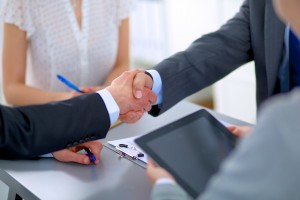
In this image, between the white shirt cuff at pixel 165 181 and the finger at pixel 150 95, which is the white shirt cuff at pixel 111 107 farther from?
the white shirt cuff at pixel 165 181

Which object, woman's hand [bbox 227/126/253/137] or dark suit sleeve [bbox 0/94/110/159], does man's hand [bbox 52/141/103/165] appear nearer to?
dark suit sleeve [bbox 0/94/110/159]

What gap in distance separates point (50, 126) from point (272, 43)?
0.78 metres

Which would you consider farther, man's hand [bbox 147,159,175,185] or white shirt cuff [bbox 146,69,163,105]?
white shirt cuff [bbox 146,69,163,105]

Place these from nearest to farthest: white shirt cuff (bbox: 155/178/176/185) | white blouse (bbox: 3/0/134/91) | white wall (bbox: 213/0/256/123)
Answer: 1. white shirt cuff (bbox: 155/178/176/185)
2. white blouse (bbox: 3/0/134/91)
3. white wall (bbox: 213/0/256/123)

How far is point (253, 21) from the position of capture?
1488 millimetres

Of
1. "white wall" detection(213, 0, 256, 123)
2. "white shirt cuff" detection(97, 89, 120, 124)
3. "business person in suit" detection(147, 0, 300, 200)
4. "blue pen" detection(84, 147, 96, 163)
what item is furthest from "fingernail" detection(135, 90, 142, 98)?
"white wall" detection(213, 0, 256, 123)

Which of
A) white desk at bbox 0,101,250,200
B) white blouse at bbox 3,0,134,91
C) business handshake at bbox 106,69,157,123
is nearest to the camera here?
white desk at bbox 0,101,250,200

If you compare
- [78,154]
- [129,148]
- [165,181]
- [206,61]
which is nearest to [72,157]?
[78,154]

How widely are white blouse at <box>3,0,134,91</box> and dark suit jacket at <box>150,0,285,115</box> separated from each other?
0.42 meters

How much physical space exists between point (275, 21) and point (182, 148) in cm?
72

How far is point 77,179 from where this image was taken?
1054mm

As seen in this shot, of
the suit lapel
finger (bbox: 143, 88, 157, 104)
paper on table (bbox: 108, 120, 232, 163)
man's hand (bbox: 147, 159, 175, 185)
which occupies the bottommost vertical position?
paper on table (bbox: 108, 120, 232, 163)

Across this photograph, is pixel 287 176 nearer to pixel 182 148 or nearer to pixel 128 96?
pixel 182 148

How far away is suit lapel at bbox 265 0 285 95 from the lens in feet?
4.64
